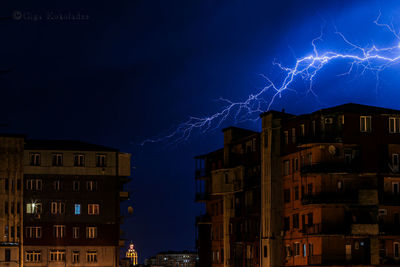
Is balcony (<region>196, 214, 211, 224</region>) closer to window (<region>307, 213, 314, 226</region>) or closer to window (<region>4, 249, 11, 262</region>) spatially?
window (<region>4, 249, 11, 262</region>)

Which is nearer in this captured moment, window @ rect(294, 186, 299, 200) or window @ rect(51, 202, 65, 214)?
window @ rect(294, 186, 299, 200)

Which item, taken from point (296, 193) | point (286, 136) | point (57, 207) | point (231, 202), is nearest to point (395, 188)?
point (296, 193)

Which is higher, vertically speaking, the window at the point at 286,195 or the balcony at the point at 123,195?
the balcony at the point at 123,195

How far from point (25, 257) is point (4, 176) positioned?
10.8m

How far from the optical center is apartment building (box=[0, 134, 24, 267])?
11425 centimetres

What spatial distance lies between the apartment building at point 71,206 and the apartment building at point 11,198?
0.95m

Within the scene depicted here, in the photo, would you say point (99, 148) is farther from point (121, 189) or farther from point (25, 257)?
point (25, 257)

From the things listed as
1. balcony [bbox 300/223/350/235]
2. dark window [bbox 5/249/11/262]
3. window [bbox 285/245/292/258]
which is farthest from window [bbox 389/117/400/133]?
dark window [bbox 5/249/11/262]

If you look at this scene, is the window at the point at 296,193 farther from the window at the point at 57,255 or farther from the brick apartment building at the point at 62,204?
the window at the point at 57,255

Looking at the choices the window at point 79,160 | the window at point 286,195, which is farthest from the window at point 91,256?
the window at point 286,195

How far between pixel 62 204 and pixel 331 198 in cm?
4222

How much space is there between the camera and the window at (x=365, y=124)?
304ft

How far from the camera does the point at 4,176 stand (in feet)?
381

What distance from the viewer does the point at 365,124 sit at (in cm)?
9269
